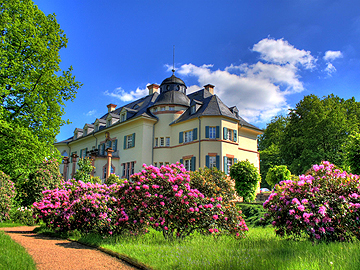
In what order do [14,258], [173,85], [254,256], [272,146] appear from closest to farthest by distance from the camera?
[254,256], [14,258], [173,85], [272,146]

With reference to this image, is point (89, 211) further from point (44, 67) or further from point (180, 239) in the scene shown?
point (44, 67)

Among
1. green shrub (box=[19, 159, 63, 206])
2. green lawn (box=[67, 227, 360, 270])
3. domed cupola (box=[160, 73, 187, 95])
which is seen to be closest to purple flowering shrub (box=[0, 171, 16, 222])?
green shrub (box=[19, 159, 63, 206])

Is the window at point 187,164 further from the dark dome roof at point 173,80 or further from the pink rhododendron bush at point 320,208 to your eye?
the pink rhododendron bush at point 320,208

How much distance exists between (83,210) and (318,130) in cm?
2982

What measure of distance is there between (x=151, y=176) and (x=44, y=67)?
381 inches

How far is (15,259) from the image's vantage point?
5.62 m

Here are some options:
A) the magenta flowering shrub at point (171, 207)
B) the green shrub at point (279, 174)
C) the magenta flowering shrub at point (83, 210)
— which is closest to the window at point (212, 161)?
the green shrub at point (279, 174)

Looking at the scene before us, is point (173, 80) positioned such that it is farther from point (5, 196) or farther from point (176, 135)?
point (5, 196)

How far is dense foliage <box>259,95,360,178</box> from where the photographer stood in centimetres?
3167

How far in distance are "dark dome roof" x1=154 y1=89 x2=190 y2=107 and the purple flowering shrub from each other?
1903 centimetres

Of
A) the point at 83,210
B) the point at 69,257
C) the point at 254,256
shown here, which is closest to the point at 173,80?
the point at 83,210

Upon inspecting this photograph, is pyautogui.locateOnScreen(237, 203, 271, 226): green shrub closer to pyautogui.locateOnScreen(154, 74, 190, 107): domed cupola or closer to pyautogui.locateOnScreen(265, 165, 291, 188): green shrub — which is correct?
pyautogui.locateOnScreen(265, 165, 291, 188): green shrub

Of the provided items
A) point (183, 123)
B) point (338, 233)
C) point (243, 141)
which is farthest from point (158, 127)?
point (338, 233)

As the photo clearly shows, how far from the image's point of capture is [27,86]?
13.3 meters
